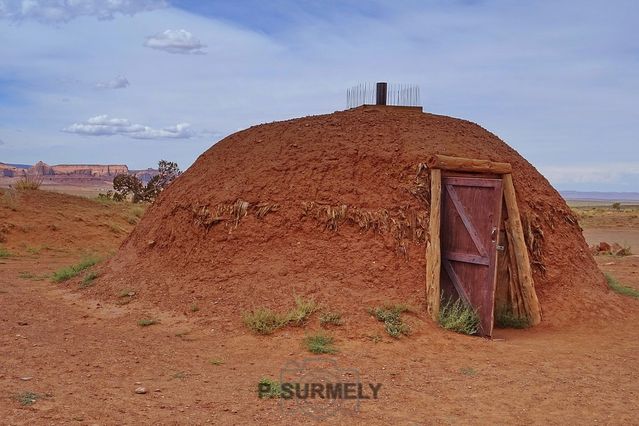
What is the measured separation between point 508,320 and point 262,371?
12.1 ft

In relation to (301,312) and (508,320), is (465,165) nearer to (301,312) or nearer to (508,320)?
(508,320)

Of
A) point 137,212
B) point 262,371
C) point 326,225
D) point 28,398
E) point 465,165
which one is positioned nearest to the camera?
point 28,398

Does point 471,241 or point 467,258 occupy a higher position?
point 471,241

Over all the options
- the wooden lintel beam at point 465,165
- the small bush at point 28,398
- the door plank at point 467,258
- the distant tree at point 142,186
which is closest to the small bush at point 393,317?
the door plank at point 467,258

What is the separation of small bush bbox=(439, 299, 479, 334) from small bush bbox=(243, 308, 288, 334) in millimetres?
1912

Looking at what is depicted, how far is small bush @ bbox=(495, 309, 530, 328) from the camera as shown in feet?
25.6

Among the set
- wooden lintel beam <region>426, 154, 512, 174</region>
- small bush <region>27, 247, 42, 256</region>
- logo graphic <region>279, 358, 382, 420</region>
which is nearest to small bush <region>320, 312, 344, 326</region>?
logo graphic <region>279, 358, 382, 420</region>

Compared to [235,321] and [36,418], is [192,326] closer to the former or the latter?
[235,321]

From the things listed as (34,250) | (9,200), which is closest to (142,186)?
(9,200)

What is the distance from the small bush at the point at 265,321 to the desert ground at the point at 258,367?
93 mm

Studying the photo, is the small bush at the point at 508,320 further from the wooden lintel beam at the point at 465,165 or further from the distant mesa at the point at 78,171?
the distant mesa at the point at 78,171

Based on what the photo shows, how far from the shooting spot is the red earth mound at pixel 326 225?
7328mm

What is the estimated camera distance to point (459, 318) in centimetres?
718

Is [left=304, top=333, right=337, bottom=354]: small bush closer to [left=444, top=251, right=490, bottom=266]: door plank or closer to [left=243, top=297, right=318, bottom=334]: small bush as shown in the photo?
[left=243, top=297, right=318, bottom=334]: small bush
